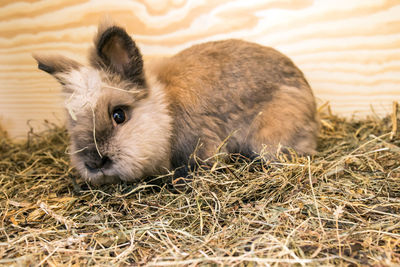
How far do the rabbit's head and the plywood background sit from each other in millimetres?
946

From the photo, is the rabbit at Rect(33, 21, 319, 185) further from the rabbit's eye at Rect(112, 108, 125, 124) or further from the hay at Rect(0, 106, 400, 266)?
the hay at Rect(0, 106, 400, 266)

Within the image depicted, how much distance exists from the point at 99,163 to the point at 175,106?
0.68m

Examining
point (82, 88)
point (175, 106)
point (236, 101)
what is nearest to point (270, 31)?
point (236, 101)

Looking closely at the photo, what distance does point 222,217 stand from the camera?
1.81m

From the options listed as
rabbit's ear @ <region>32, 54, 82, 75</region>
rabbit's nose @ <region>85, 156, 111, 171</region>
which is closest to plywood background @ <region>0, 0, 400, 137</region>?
rabbit's ear @ <region>32, 54, 82, 75</region>

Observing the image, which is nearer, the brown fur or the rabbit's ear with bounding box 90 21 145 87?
the rabbit's ear with bounding box 90 21 145 87

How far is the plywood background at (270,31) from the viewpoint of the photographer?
2.75 meters

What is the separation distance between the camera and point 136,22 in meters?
2.97

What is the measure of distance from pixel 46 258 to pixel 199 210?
0.78 meters

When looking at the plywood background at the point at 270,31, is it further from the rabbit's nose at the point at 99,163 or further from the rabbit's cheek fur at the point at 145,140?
the rabbit's nose at the point at 99,163

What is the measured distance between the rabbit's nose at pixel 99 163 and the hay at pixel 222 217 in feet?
0.78

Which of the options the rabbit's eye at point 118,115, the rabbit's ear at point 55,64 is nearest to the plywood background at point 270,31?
the rabbit's ear at point 55,64

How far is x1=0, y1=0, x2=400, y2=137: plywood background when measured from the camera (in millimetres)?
2752

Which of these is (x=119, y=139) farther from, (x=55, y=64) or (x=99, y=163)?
(x=55, y=64)
